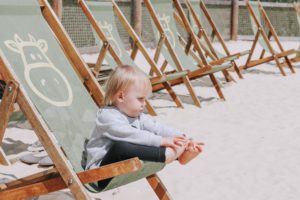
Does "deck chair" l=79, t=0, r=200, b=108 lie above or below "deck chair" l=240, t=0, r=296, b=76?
above

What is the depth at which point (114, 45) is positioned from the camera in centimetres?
538

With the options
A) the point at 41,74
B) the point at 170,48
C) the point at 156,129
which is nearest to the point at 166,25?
the point at 170,48

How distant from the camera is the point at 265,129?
14.0 ft

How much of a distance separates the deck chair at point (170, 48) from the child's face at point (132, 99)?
3222 millimetres

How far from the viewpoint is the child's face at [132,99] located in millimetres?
2137

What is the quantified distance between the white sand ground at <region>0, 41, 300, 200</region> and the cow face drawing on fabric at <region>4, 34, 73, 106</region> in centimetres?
56

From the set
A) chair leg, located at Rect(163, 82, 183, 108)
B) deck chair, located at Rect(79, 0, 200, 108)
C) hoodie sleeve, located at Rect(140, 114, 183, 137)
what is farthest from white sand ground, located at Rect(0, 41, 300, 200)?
hoodie sleeve, located at Rect(140, 114, 183, 137)

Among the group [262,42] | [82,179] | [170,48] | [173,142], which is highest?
[173,142]

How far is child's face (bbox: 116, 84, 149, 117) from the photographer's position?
2.14m

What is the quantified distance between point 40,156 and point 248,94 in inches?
131

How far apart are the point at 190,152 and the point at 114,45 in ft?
11.5

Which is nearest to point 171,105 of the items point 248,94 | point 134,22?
point 248,94

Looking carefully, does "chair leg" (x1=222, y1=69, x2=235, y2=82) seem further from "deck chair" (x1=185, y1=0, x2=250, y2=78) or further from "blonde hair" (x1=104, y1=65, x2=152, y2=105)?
"blonde hair" (x1=104, y1=65, x2=152, y2=105)

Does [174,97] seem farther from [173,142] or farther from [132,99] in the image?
[173,142]
